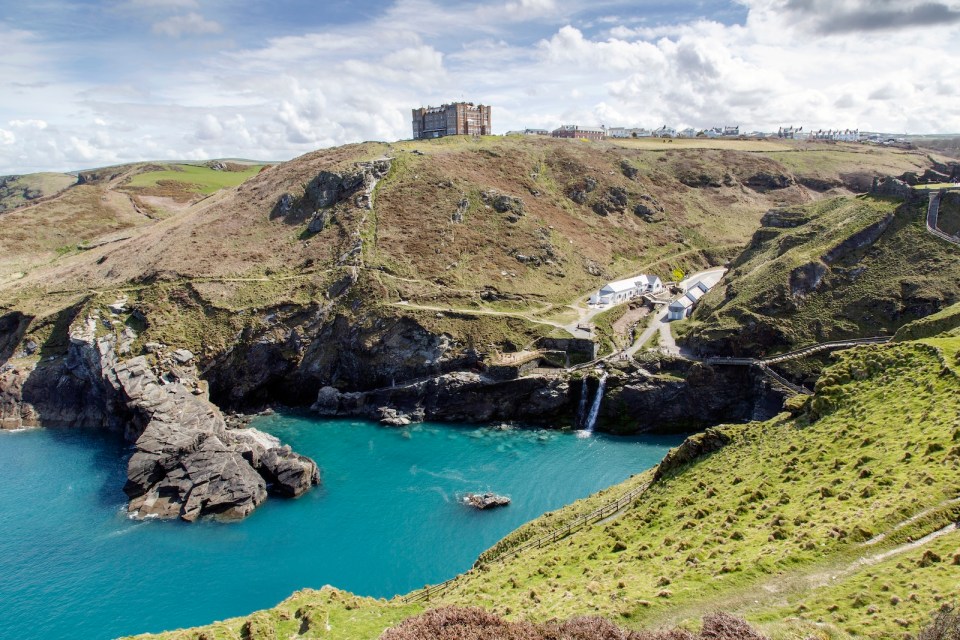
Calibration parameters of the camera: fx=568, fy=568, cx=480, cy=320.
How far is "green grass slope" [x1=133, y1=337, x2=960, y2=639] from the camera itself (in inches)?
843

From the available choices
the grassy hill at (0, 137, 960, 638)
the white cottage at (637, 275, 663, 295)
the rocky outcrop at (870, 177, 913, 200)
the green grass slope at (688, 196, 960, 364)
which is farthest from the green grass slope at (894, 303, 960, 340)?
the white cottage at (637, 275, 663, 295)

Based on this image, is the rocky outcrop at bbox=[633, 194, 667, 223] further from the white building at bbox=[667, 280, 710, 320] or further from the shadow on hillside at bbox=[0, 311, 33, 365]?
the shadow on hillside at bbox=[0, 311, 33, 365]

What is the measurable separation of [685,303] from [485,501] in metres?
57.1

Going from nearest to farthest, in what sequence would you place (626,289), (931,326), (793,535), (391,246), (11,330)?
(793,535) → (931,326) → (11,330) → (391,246) → (626,289)

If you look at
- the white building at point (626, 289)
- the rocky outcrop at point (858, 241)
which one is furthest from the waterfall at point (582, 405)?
the rocky outcrop at point (858, 241)

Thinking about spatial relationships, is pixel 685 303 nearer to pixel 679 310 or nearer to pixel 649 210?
pixel 679 310

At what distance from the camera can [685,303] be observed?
9850 cm

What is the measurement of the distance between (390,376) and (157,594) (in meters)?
44.9

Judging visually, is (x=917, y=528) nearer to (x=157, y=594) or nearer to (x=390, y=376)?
(x=157, y=594)

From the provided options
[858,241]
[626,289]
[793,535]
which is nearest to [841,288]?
[858,241]

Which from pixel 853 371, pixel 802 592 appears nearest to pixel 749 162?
pixel 853 371

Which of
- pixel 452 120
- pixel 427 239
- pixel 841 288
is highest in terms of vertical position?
pixel 452 120

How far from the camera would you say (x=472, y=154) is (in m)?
139

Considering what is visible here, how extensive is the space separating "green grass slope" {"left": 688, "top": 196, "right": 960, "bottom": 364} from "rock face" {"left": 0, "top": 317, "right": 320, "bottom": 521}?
199ft
